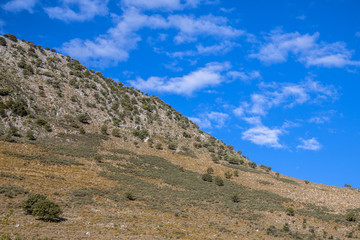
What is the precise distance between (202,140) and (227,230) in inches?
2452

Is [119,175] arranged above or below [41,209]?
above

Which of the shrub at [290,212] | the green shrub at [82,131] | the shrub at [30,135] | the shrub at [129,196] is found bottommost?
the shrub at [129,196]

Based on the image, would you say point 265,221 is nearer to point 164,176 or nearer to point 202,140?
point 164,176

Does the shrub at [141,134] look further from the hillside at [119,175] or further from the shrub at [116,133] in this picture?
the shrub at [116,133]

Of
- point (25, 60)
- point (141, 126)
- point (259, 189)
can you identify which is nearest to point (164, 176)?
point (259, 189)

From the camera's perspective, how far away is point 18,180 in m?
32.2

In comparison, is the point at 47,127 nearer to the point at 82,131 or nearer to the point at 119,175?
the point at 82,131

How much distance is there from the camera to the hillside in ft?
89.8

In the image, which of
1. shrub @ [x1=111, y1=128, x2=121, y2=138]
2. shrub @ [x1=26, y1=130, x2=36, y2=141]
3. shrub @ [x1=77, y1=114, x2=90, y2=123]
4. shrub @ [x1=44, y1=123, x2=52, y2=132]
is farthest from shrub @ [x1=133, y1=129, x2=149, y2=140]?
shrub @ [x1=26, y1=130, x2=36, y2=141]

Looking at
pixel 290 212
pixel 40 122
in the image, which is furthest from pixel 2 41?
pixel 290 212

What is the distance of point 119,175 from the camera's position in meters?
47.0

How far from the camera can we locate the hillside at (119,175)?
27359mm

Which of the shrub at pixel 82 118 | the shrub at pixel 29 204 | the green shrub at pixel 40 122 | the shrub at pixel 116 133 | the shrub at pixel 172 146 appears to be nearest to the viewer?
the shrub at pixel 29 204

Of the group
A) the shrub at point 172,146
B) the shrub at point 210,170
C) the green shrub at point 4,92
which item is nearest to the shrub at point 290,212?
the shrub at point 210,170
